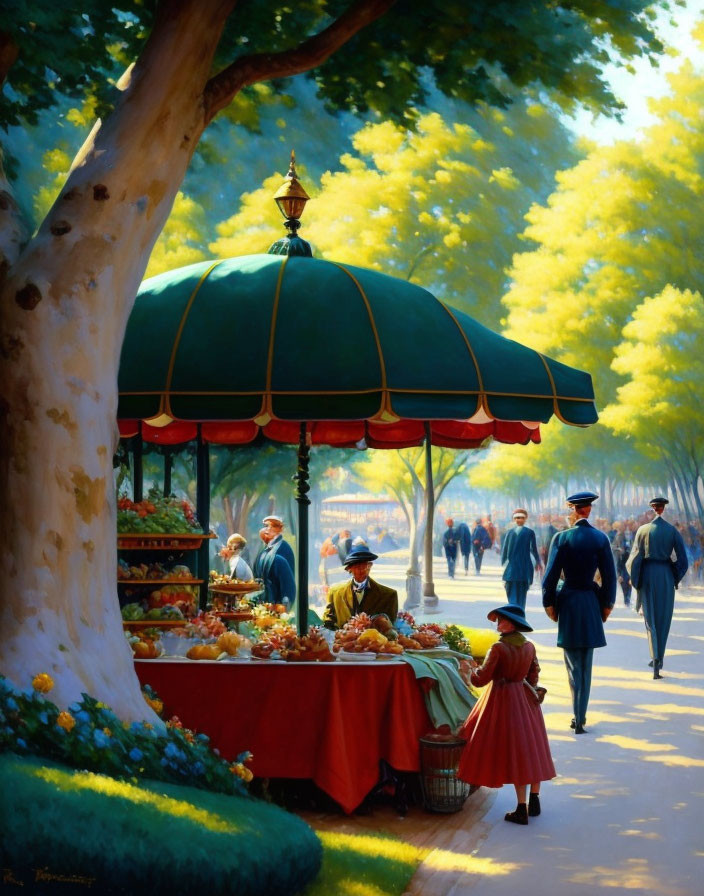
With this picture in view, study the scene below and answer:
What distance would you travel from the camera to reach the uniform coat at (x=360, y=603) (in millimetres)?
10844

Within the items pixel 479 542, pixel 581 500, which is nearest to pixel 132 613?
pixel 581 500

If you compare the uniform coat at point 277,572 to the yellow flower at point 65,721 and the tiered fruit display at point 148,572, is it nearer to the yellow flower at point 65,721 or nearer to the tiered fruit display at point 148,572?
the tiered fruit display at point 148,572

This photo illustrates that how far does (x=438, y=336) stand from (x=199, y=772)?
381 cm

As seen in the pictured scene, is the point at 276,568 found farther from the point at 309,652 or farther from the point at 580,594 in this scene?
the point at 309,652

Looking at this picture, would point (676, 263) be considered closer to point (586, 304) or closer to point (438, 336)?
point (586, 304)

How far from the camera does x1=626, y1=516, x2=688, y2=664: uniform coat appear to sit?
15.1 metres

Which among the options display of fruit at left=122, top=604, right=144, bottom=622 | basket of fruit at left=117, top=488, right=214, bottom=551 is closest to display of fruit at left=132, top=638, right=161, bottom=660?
display of fruit at left=122, top=604, right=144, bottom=622

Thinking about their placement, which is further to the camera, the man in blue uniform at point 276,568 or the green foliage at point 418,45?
the man in blue uniform at point 276,568

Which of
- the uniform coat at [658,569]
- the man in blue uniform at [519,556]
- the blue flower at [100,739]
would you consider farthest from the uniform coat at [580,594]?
the man in blue uniform at [519,556]

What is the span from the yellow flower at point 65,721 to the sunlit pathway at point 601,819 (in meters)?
2.13

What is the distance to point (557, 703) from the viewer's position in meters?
14.0

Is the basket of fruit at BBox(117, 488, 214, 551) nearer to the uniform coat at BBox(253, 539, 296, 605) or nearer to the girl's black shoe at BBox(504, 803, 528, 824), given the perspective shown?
the girl's black shoe at BBox(504, 803, 528, 824)

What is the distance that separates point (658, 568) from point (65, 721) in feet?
30.8

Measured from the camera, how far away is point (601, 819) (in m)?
8.88
